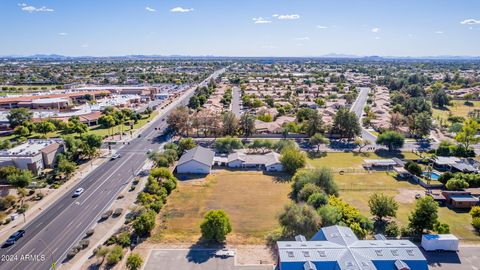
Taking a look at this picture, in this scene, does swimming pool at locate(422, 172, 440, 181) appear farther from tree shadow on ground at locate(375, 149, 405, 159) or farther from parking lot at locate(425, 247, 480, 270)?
parking lot at locate(425, 247, 480, 270)

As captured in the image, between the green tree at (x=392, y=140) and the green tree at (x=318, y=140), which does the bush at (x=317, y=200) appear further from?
the green tree at (x=392, y=140)

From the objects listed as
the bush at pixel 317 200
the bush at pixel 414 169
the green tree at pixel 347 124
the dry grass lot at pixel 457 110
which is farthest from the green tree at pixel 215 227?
the dry grass lot at pixel 457 110

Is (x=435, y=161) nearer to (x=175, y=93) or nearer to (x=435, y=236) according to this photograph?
(x=435, y=236)

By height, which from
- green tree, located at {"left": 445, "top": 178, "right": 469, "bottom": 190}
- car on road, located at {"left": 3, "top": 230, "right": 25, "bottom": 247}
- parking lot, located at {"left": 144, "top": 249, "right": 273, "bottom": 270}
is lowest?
parking lot, located at {"left": 144, "top": 249, "right": 273, "bottom": 270}

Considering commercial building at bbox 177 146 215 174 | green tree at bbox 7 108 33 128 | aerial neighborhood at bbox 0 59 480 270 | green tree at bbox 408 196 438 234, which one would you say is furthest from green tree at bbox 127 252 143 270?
green tree at bbox 7 108 33 128

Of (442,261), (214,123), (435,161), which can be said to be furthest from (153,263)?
(435,161)

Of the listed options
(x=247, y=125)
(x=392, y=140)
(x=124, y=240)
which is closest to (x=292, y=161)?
(x=247, y=125)
